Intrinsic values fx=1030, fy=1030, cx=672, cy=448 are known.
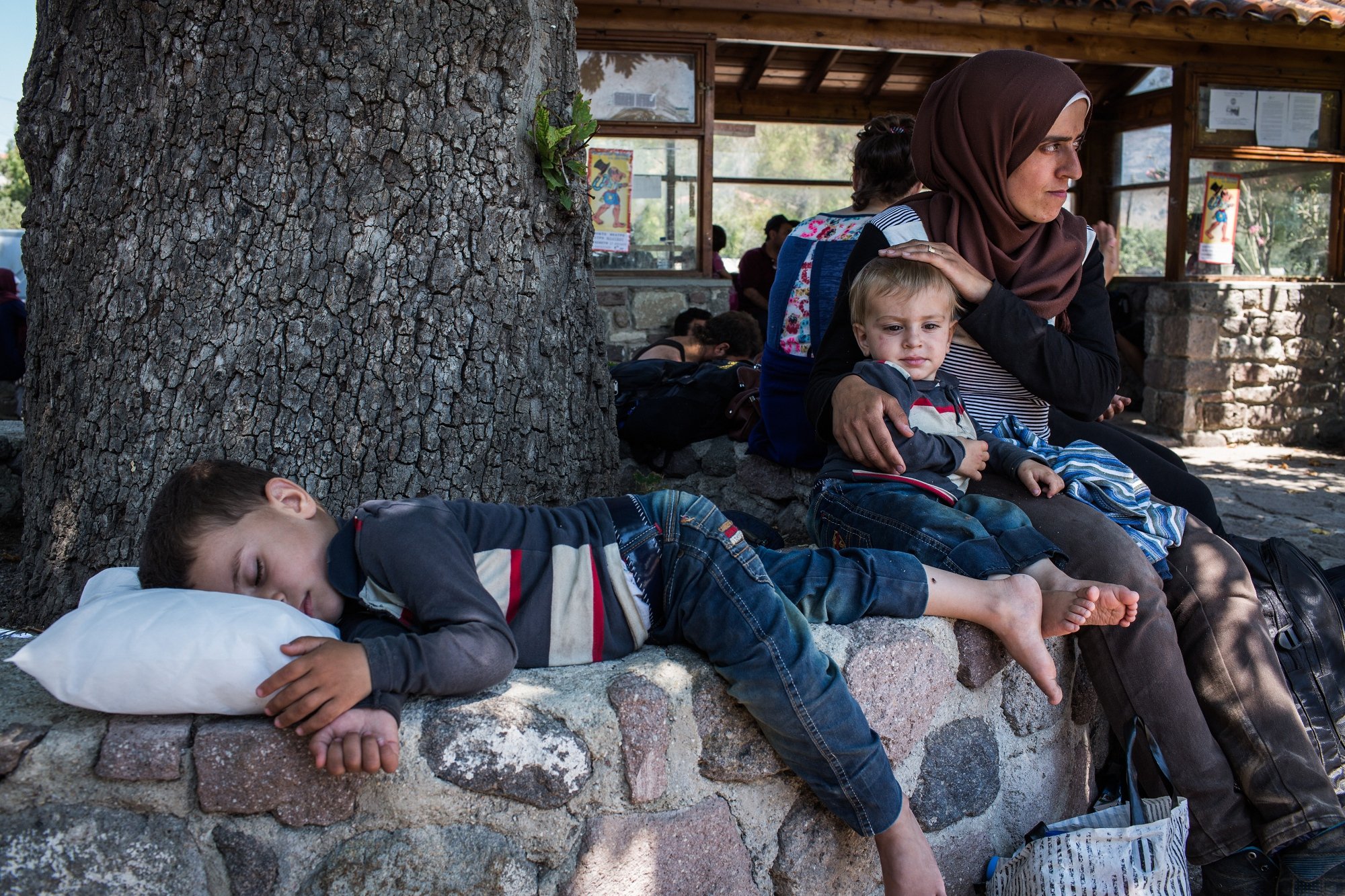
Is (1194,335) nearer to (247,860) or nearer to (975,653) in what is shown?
(975,653)

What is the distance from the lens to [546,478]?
264 cm

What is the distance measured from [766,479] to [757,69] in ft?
21.5

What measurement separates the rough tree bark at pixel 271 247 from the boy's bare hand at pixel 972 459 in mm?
1088

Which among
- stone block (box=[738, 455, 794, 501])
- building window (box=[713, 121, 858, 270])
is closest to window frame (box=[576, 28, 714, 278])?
building window (box=[713, 121, 858, 270])

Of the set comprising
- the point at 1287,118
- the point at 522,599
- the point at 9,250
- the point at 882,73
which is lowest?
the point at 522,599

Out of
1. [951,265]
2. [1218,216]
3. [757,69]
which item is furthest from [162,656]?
[757,69]

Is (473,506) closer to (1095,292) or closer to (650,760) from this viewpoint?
(650,760)

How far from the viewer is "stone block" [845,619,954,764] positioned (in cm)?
180

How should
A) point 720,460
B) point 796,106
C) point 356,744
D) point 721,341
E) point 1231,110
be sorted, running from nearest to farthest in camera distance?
point 356,744
point 720,460
point 721,341
point 1231,110
point 796,106

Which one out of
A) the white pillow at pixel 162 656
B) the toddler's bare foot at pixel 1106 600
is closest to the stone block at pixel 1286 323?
the toddler's bare foot at pixel 1106 600

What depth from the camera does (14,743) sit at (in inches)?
56.0

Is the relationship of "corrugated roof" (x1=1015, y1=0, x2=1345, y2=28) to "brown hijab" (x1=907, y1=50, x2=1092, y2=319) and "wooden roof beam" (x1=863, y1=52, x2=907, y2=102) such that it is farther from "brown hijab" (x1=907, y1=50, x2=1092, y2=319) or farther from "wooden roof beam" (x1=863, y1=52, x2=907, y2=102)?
"brown hijab" (x1=907, y1=50, x2=1092, y2=319)

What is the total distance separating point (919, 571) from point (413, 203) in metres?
1.37

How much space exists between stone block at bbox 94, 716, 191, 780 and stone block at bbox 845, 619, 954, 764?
1.05 meters
